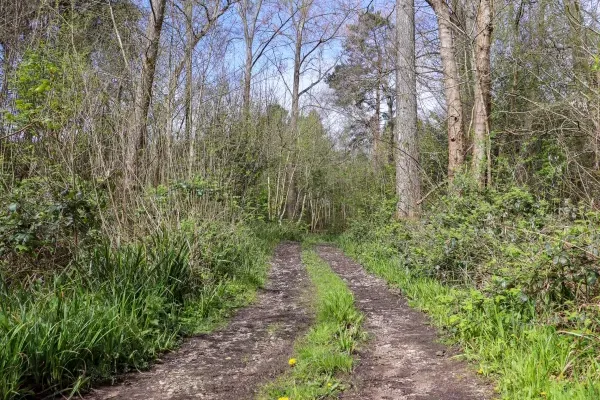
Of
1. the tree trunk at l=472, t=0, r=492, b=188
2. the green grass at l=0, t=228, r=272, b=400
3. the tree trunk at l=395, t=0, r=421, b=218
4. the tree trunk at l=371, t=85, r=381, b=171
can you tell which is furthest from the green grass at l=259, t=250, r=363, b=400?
the tree trunk at l=371, t=85, r=381, b=171

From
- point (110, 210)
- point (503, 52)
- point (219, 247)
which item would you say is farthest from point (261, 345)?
point (503, 52)

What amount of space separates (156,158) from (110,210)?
1.03m

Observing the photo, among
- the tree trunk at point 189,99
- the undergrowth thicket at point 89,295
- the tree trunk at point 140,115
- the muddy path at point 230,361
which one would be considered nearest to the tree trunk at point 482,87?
the muddy path at point 230,361

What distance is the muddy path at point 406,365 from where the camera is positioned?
118 inches

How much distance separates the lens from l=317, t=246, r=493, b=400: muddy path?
2991 millimetres

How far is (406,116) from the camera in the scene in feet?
33.4

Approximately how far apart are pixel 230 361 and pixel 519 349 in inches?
91.1

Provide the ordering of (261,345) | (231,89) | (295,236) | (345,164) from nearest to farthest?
(261,345), (231,89), (295,236), (345,164)

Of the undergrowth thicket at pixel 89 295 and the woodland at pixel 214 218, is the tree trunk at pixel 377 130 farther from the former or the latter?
the undergrowth thicket at pixel 89 295

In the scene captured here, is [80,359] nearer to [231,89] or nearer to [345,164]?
[231,89]

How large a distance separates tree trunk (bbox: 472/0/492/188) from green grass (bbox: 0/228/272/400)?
14.6ft

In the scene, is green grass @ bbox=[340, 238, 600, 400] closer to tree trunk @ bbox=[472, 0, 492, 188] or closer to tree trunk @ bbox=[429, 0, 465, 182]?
tree trunk @ bbox=[472, 0, 492, 188]

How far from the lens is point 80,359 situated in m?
3.21

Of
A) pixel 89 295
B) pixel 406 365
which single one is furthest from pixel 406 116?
pixel 89 295
